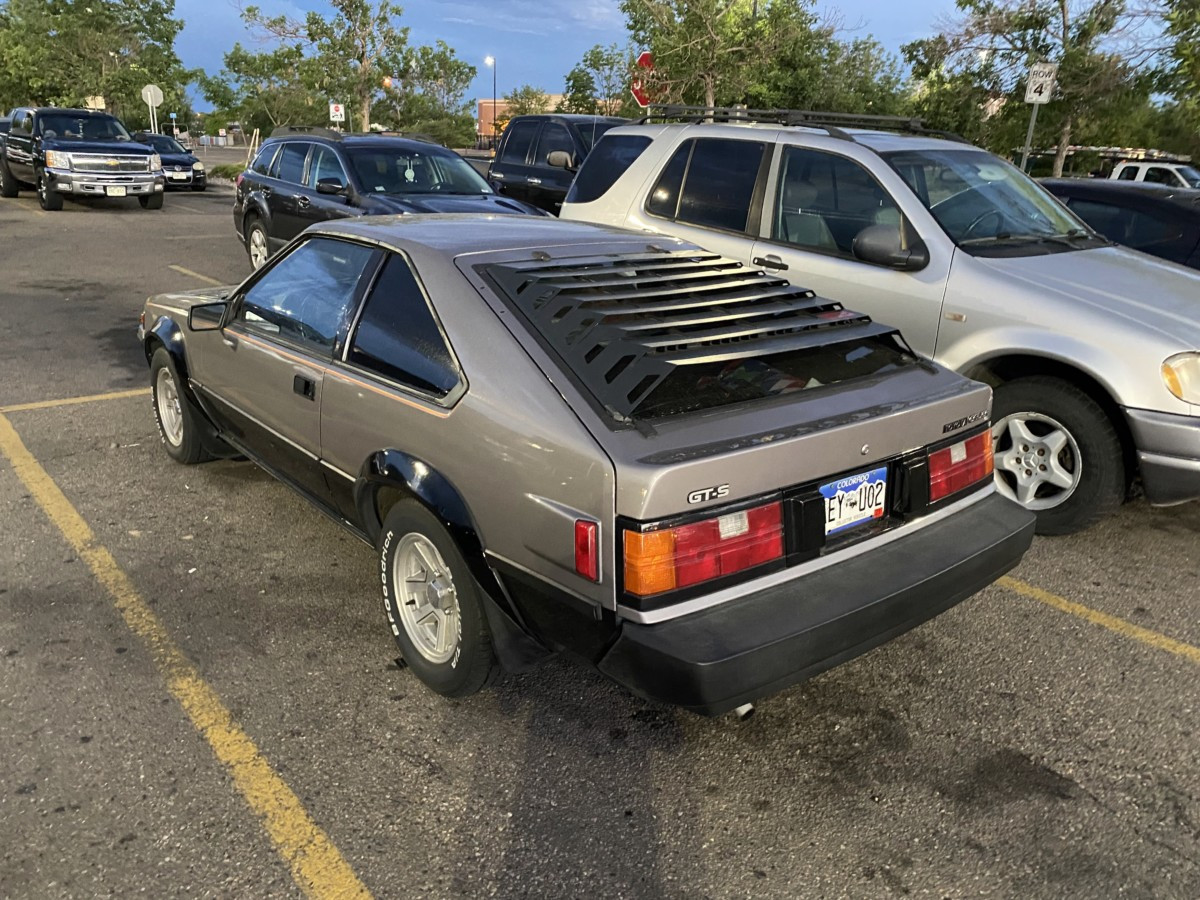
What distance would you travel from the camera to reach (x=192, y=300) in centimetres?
492

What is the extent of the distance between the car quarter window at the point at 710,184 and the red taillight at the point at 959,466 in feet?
9.11

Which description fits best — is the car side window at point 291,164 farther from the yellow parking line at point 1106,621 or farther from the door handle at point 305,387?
the yellow parking line at point 1106,621

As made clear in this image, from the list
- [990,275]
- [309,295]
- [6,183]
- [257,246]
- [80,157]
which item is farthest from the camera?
[6,183]

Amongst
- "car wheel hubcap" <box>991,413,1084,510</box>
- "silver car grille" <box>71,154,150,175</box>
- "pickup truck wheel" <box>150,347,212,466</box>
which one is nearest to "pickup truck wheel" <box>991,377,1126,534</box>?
"car wheel hubcap" <box>991,413,1084,510</box>

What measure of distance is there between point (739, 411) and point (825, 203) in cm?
307

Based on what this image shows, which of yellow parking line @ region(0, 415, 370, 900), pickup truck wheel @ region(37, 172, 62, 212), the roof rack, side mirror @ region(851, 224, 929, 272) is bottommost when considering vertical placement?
yellow parking line @ region(0, 415, 370, 900)

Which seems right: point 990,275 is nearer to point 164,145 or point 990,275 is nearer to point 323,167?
point 323,167

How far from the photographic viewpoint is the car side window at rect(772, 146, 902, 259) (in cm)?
515

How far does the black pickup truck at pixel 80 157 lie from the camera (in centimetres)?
1762

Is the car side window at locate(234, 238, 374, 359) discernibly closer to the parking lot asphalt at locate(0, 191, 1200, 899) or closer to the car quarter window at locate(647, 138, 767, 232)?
the parking lot asphalt at locate(0, 191, 1200, 899)

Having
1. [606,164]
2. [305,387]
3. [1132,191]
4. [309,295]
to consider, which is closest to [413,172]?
[606,164]

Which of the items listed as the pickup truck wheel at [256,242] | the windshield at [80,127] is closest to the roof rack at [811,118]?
the pickup truck wheel at [256,242]

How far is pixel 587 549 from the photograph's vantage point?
2.49 m

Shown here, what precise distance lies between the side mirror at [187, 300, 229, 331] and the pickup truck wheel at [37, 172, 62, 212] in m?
16.6
